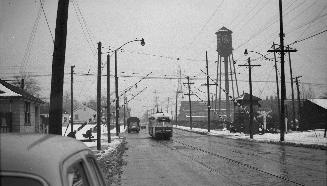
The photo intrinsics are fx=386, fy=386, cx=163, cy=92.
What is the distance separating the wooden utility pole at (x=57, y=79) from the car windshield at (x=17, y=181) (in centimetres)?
1049

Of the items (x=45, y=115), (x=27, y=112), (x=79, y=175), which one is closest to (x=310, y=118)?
(x=27, y=112)

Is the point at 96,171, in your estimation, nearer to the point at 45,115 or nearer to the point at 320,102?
the point at 320,102

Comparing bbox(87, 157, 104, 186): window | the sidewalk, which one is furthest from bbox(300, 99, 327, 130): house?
bbox(87, 157, 104, 186): window

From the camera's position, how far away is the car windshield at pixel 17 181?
2051 mm

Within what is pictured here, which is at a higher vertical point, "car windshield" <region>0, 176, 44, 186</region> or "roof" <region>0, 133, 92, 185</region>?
"roof" <region>0, 133, 92, 185</region>

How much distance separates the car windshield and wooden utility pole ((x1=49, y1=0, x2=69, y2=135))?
34.4 ft

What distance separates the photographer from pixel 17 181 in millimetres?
2074

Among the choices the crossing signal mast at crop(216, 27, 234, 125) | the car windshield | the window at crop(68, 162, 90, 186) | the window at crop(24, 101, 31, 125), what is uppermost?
the crossing signal mast at crop(216, 27, 234, 125)

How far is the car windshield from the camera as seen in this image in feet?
6.73

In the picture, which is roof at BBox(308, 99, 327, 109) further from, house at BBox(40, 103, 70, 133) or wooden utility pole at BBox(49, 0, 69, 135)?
wooden utility pole at BBox(49, 0, 69, 135)

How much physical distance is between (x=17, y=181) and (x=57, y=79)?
34.9ft

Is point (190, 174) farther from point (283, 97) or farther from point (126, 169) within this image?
point (283, 97)

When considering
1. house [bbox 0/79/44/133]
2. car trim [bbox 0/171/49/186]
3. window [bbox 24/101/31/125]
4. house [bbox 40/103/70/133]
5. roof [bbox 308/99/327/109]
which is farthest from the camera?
house [bbox 40/103/70/133]

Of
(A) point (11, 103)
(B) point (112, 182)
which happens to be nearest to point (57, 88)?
(B) point (112, 182)
